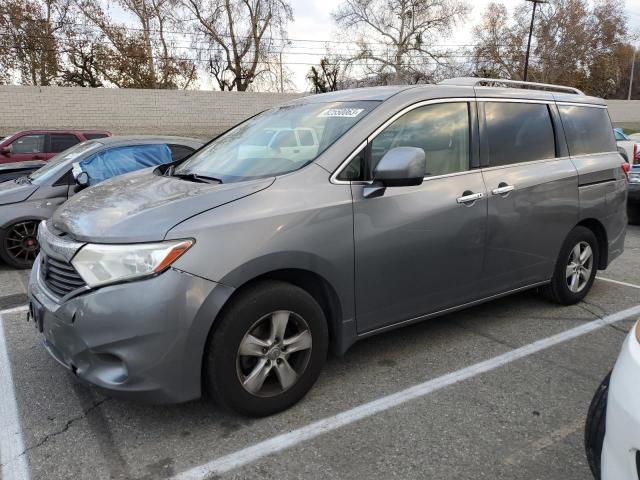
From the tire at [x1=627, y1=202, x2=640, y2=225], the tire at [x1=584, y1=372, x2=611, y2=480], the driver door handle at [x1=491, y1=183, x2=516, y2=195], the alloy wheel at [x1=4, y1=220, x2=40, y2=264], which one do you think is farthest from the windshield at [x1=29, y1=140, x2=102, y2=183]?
the tire at [x1=627, y1=202, x2=640, y2=225]

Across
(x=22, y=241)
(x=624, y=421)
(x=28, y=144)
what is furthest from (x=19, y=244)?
(x=28, y=144)

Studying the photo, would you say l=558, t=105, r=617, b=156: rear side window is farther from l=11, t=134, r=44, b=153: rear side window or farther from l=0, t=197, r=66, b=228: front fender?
l=11, t=134, r=44, b=153: rear side window

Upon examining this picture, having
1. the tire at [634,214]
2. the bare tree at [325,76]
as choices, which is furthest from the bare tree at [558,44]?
the tire at [634,214]

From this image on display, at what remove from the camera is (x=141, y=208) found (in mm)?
2744

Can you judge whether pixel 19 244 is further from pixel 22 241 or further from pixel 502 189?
pixel 502 189

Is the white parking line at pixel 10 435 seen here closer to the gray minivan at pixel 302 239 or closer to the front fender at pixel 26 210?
the gray minivan at pixel 302 239

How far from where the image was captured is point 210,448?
8.61ft

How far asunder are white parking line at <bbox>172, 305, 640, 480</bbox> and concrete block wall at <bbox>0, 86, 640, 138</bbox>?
20.6 m

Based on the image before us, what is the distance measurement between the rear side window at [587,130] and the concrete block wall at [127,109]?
2326 cm

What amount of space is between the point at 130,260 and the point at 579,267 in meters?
Result: 3.91

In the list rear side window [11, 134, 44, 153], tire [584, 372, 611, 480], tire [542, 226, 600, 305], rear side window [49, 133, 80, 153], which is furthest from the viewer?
rear side window [49, 133, 80, 153]

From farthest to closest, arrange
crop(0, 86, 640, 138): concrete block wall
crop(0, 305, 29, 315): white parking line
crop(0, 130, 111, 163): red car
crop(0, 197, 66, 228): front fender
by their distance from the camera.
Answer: crop(0, 86, 640, 138): concrete block wall
crop(0, 130, 111, 163): red car
crop(0, 197, 66, 228): front fender
crop(0, 305, 29, 315): white parking line

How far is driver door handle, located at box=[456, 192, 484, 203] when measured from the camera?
11.4 feet

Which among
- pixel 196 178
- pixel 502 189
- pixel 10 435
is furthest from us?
pixel 502 189
